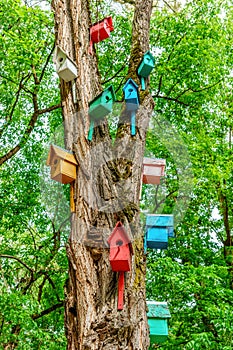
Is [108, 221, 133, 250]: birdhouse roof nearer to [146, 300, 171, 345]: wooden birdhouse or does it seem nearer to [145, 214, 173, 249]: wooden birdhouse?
[145, 214, 173, 249]: wooden birdhouse

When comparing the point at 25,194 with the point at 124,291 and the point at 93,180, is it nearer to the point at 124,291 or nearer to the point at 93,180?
the point at 93,180

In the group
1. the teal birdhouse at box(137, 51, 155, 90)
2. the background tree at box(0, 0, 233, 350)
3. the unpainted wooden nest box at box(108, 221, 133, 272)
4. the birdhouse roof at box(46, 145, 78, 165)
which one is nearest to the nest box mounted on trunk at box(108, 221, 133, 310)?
the unpainted wooden nest box at box(108, 221, 133, 272)

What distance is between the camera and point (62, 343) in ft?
17.2

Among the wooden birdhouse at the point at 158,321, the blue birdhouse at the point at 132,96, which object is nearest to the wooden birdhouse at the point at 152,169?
the blue birdhouse at the point at 132,96

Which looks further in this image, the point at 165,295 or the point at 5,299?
the point at 165,295

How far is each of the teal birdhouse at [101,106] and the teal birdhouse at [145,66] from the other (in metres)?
→ 0.56

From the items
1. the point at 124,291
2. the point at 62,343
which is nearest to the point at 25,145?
the point at 62,343

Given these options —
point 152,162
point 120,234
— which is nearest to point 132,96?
point 152,162

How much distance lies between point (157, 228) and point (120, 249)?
0.57 meters

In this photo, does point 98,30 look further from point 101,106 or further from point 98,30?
point 101,106

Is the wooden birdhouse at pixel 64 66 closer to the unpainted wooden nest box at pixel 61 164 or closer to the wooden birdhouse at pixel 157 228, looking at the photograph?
the unpainted wooden nest box at pixel 61 164

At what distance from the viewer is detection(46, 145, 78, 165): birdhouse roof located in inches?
101

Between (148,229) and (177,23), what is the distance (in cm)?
391

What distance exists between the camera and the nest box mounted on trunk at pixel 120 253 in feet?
7.66
